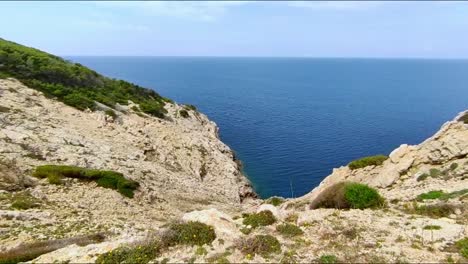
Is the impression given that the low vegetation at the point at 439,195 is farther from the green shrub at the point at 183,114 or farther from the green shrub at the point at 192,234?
the green shrub at the point at 183,114

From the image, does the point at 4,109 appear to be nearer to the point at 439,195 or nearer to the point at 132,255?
the point at 132,255

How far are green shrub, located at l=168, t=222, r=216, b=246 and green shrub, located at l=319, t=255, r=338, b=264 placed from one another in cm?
461

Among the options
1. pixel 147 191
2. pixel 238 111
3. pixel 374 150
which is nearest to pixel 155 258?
pixel 147 191

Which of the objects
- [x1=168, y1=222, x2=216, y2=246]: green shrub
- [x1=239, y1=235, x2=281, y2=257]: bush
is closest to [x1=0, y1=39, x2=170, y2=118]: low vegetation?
[x1=168, y1=222, x2=216, y2=246]: green shrub

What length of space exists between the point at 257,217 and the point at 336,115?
356 ft

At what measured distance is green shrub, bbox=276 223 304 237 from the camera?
16.7 meters

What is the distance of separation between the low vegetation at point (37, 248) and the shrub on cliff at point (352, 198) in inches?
518

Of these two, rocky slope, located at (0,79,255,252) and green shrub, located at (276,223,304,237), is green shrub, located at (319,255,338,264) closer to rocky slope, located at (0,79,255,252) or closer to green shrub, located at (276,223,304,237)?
green shrub, located at (276,223,304,237)

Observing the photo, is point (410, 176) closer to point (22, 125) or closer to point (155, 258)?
point (155, 258)

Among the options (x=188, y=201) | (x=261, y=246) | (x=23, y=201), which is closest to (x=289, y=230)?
(x=261, y=246)

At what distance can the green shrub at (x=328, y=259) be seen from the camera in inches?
554

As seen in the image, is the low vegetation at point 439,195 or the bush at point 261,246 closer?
the bush at point 261,246

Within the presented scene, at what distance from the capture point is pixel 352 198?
69.1 feet

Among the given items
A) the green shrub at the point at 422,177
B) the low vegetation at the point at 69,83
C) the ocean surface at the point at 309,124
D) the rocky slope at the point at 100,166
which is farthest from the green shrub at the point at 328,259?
the low vegetation at the point at 69,83
